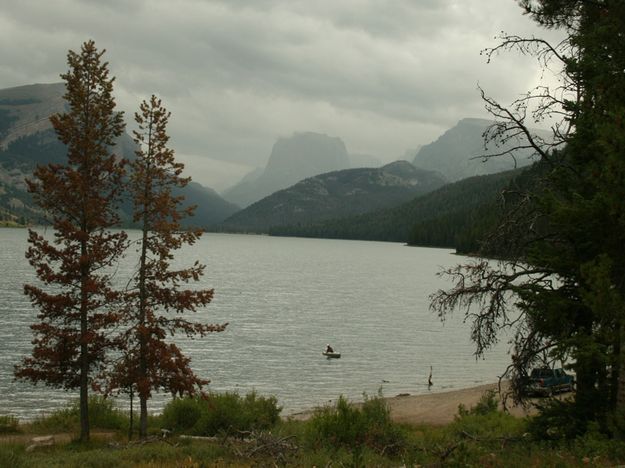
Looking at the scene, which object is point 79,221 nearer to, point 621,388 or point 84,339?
point 84,339

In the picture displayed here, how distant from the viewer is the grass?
11.1 metres

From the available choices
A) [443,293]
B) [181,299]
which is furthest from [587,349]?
[181,299]

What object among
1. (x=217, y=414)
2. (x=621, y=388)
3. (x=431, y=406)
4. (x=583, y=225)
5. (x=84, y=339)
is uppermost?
(x=583, y=225)

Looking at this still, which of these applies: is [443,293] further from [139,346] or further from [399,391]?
[399,391]

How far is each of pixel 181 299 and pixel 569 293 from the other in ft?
47.0

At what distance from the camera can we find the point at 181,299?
21.8 metres

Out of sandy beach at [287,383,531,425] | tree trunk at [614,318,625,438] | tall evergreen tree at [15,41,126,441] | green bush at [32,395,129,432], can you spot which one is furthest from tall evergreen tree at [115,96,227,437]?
tree trunk at [614,318,625,438]

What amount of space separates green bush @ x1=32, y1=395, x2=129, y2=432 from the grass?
48 millimetres

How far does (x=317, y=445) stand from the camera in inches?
609

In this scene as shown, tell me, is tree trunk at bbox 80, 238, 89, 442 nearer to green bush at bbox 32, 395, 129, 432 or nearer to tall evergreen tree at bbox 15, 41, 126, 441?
tall evergreen tree at bbox 15, 41, 126, 441

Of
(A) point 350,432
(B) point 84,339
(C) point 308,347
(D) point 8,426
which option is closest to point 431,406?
(A) point 350,432

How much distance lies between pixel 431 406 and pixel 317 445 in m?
20.0

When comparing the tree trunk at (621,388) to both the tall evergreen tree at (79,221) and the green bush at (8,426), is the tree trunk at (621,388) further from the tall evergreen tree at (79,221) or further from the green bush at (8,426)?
the green bush at (8,426)

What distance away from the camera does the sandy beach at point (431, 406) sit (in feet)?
97.9
